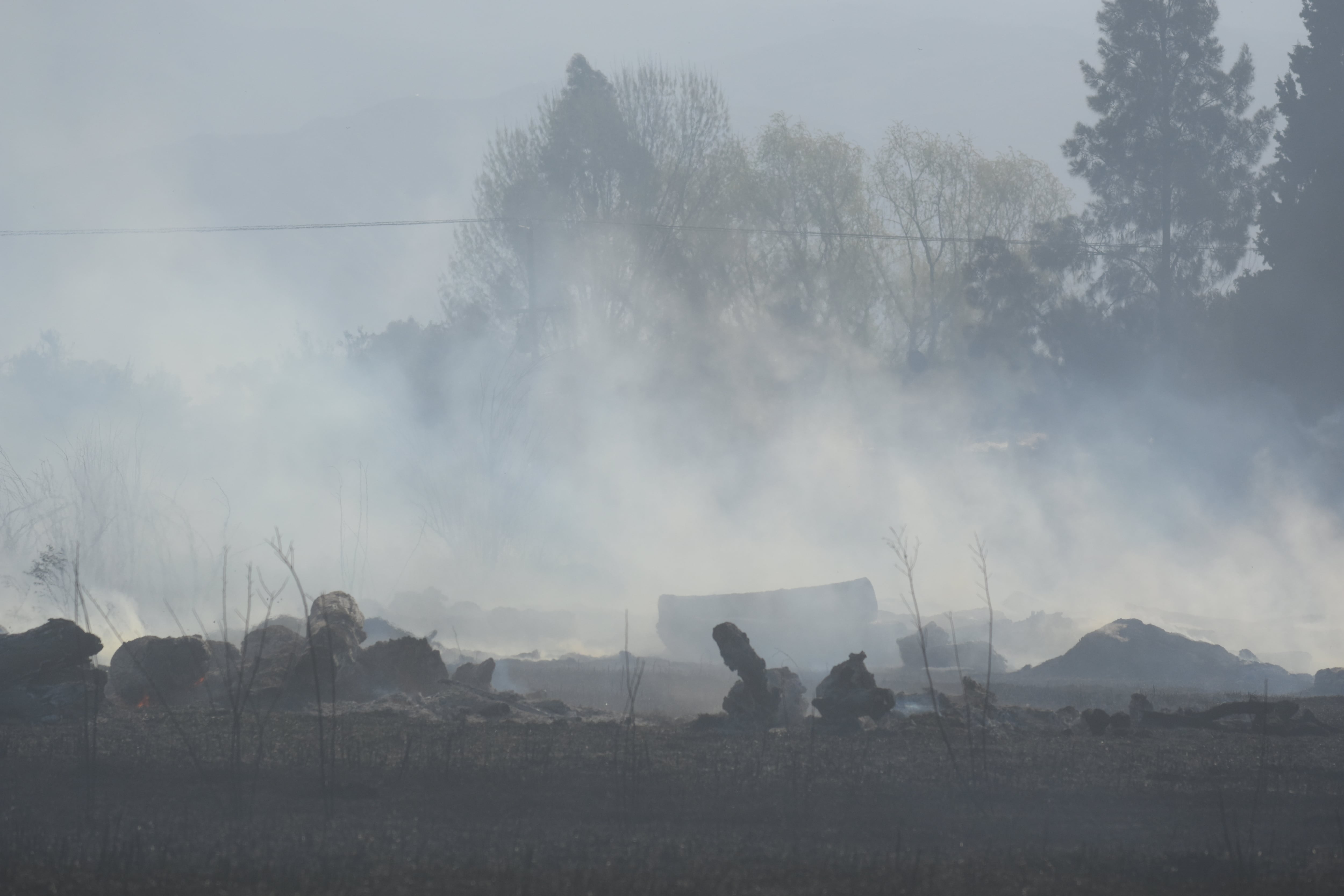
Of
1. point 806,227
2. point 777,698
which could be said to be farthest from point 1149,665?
point 806,227

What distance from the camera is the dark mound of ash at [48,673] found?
1166 centimetres

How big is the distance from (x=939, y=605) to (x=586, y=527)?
34.5ft

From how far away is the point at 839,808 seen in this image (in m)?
8.16

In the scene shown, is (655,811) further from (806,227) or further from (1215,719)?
(806,227)

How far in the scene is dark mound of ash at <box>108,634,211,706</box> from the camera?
13203mm

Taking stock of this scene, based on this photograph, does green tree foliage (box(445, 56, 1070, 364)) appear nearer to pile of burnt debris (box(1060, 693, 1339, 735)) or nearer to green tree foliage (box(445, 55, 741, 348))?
green tree foliage (box(445, 55, 741, 348))

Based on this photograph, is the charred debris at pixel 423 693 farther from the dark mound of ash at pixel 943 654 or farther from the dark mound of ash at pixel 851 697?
the dark mound of ash at pixel 943 654

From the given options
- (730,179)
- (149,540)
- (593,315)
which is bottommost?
(149,540)

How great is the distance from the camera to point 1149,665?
21297 mm

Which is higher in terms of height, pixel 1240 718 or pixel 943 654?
pixel 943 654

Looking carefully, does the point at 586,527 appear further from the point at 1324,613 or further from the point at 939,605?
the point at 1324,613

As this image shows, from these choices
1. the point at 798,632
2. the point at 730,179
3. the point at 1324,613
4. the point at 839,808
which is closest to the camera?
the point at 839,808

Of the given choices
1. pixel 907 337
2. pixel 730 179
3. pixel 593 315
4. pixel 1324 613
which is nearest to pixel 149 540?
pixel 593 315

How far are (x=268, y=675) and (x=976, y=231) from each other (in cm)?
3225
